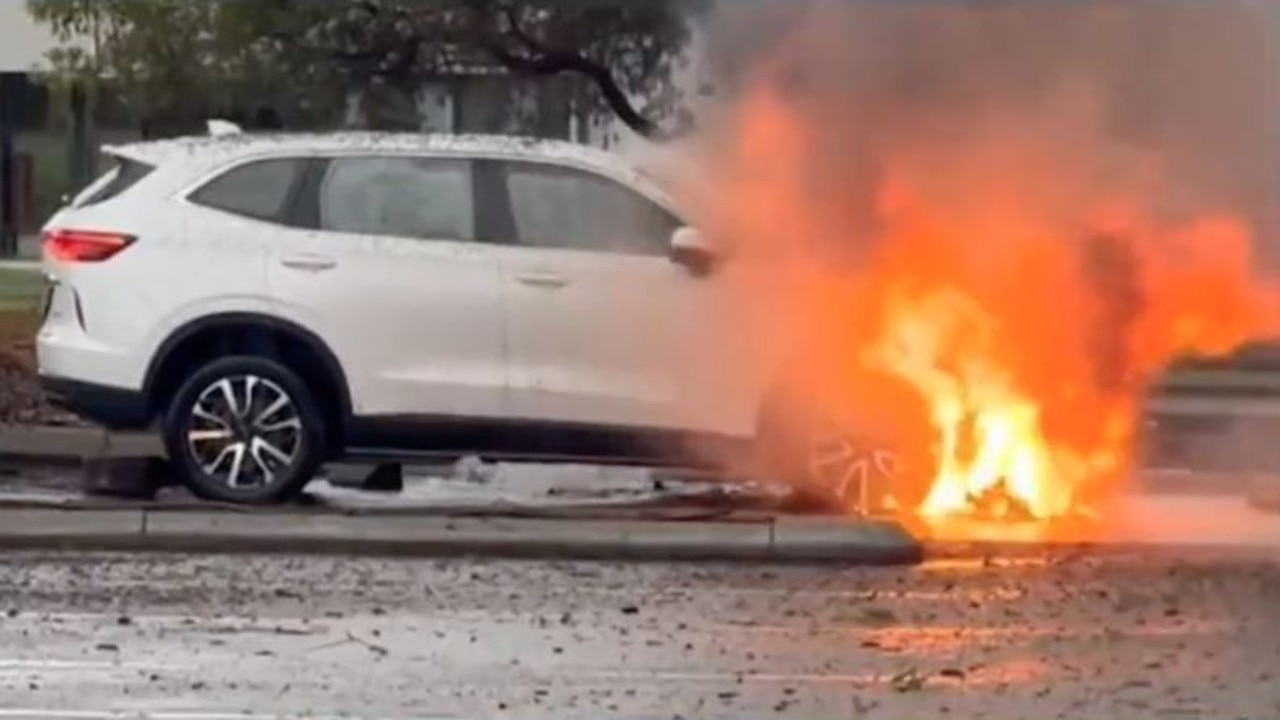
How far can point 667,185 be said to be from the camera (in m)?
12.0

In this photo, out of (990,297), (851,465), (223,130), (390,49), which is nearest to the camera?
(990,297)

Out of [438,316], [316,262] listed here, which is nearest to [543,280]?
[438,316]

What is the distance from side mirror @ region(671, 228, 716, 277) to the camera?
11.7m

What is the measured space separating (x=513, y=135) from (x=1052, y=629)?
15.9 ft

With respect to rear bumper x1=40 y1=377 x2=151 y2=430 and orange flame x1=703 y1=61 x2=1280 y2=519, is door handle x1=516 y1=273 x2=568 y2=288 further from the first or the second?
rear bumper x1=40 y1=377 x2=151 y2=430

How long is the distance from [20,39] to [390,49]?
40.4 feet

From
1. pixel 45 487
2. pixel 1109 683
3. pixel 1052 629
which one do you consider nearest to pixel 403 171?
pixel 45 487

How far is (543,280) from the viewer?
39.0ft

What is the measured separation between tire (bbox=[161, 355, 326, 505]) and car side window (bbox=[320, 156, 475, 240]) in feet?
2.28

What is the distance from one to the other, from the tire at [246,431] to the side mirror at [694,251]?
5.34 feet

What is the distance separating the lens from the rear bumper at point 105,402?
1201 centimetres

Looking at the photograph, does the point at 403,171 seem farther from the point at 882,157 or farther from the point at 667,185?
the point at 882,157

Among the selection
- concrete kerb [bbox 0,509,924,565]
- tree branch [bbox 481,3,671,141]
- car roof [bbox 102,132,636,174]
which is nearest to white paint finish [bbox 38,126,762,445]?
car roof [bbox 102,132,636,174]

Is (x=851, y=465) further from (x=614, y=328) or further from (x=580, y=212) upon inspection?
(x=580, y=212)
